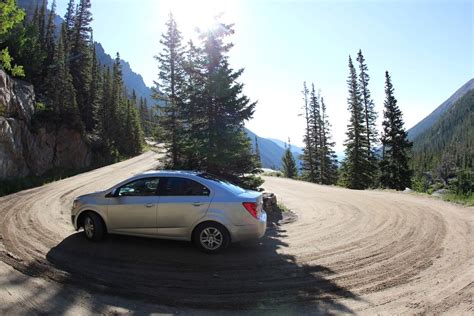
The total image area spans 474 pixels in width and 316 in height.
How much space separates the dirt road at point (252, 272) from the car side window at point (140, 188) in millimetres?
1177

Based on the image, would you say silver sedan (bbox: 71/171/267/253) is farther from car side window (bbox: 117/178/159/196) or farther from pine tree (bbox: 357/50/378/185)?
pine tree (bbox: 357/50/378/185)

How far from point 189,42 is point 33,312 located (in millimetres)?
11875

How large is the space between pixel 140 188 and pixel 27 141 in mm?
21993

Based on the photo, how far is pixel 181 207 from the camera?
7230 millimetres

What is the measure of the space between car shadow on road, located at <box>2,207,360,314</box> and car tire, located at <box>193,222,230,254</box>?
0.55ft

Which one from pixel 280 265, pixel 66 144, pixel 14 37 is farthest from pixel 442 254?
pixel 14 37

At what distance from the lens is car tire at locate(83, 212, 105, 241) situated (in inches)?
303

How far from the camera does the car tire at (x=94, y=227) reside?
7.69m

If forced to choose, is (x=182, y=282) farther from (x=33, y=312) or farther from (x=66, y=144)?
(x=66, y=144)

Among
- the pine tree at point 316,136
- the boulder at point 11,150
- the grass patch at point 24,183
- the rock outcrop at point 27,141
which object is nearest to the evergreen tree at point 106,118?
the rock outcrop at point 27,141

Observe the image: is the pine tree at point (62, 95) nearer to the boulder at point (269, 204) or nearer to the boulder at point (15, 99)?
the boulder at point (15, 99)

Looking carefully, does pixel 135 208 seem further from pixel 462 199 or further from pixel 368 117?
pixel 368 117

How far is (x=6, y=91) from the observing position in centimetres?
2164

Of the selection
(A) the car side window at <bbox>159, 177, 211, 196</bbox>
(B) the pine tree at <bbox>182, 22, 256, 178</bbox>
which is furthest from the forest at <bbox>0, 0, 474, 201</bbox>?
(A) the car side window at <bbox>159, 177, 211, 196</bbox>
